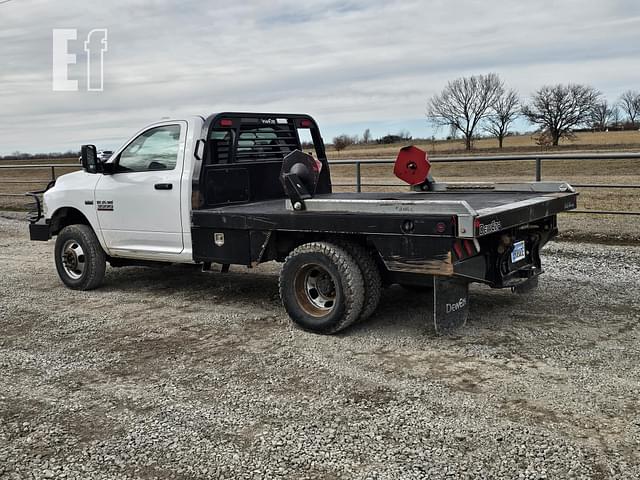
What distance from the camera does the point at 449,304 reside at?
567cm

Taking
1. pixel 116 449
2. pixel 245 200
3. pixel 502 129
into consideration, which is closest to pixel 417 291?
pixel 245 200

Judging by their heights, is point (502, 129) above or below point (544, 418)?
above

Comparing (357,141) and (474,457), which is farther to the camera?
(357,141)

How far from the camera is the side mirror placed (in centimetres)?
768

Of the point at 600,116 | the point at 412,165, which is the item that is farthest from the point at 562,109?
the point at 412,165

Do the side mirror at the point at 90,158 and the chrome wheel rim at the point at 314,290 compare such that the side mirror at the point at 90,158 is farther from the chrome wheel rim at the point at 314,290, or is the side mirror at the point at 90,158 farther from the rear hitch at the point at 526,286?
the rear hitch at the point at 526,286

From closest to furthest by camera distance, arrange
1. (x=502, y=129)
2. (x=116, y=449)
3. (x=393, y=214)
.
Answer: (x=116, y=449)
(x=393, y=214)
(x=502, y=129)

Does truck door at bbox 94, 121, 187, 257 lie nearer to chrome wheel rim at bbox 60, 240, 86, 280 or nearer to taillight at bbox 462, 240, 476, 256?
chrome wheel rim at bbox 60, 240, 86, 280

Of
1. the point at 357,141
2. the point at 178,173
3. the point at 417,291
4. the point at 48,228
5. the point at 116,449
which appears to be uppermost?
the point at 357,141

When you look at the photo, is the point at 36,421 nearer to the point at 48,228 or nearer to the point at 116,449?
the point at 116,449

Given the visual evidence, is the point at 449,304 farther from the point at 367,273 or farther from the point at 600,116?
the point at 600,116

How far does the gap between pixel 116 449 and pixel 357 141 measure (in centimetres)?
7128

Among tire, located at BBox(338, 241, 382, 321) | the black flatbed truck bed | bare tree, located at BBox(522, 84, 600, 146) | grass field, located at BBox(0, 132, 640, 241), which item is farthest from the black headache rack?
bare tree, located at BBox(522, 84, 600, 146)

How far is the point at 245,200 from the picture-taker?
294 inches
